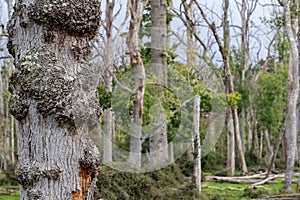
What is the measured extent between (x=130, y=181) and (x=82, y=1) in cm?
859

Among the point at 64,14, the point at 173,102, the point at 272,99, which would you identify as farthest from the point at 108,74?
the point at 64,14

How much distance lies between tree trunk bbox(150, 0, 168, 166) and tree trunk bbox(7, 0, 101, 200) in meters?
12.3

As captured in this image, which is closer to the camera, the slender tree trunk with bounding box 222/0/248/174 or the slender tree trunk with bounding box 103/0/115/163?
the slender tree trunk with bounding box 103/0/115/163

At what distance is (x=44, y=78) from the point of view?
2.13 m

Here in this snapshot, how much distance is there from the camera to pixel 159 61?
48.7ft

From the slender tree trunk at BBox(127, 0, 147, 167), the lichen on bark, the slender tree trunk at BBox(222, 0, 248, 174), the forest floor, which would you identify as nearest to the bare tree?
the slender tree trunk at BBox(222, 0, 248, 174)

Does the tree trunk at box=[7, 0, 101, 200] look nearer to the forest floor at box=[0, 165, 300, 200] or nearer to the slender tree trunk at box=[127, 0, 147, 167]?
the forest floor at box=[0, 165, 300, 200]

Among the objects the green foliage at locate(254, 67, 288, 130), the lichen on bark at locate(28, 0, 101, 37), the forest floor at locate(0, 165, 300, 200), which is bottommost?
the forest floor at locate(0, 165, 300, 200)

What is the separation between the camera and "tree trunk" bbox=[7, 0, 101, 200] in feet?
6.95

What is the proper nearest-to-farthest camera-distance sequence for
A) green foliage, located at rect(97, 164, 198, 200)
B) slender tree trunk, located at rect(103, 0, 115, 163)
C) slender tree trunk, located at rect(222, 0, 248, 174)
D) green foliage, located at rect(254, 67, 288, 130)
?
green foliage, located at rect(97, 164, 198, 200)
slender tree trunk, located at rect(103, 0, 115, 163)
slender tree trunk, located at rect(222, 0, 248, 174)
green foliage, located at rect(254, 67, 288, 130)

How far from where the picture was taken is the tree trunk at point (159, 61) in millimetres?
14805

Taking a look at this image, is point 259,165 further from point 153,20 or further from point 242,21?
point 153,20

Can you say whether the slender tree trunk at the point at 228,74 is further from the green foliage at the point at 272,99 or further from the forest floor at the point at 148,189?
the forest floor at the point at 148,189

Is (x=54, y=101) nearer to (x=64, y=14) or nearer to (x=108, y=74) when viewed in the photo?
(x=64, y=14)
